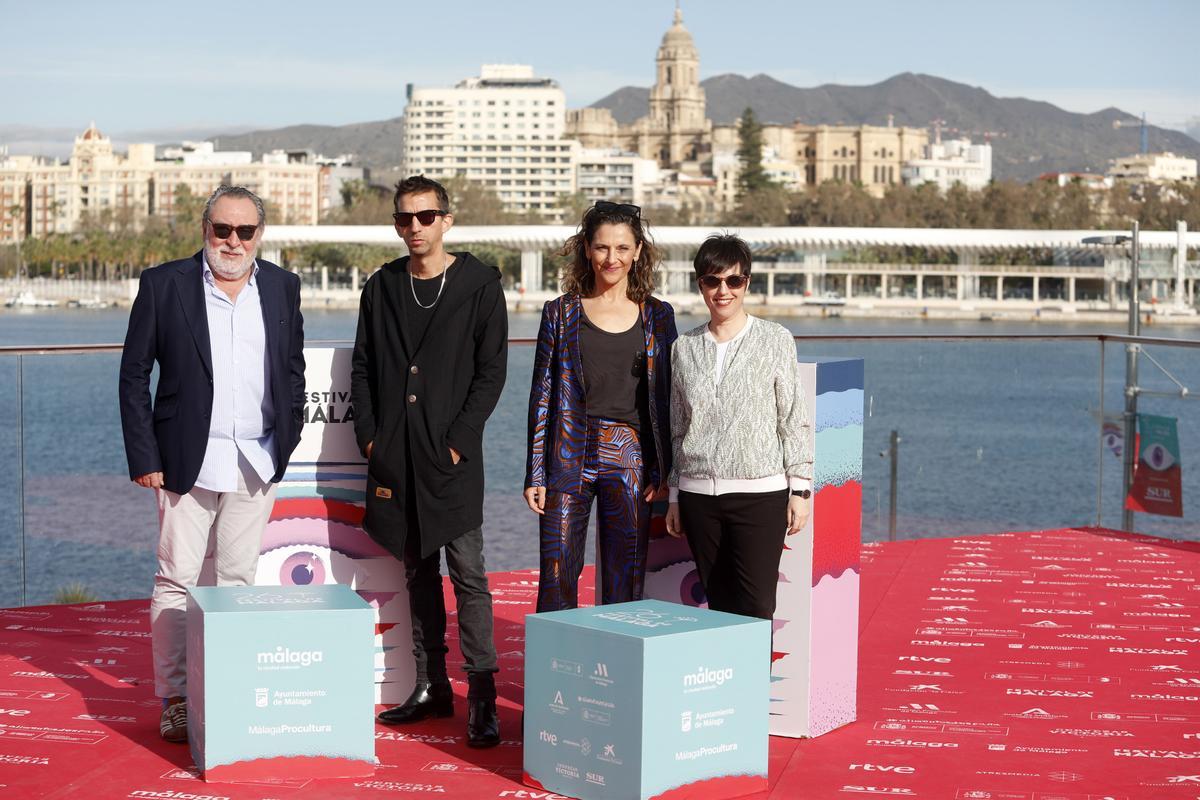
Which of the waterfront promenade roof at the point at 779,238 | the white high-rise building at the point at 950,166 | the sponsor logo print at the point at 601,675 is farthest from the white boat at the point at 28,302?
the white high-rise building at the point at 950,166

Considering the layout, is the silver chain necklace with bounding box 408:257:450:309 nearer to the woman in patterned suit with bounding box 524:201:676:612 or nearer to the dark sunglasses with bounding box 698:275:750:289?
the woman in patterned suit with bounding box 524:201:676:612

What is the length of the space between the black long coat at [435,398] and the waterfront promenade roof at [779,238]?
60444mm

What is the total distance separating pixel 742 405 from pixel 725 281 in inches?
9.8

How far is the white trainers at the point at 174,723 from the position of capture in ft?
10.6

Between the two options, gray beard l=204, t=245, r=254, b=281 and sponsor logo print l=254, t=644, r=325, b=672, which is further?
gray beard l=204, t=245, r=254, b=281

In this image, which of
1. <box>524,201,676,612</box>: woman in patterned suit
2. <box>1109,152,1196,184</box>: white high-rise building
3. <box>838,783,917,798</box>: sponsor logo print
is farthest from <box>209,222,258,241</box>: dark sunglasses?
<box>1109,152,1196,184</box>: white high-rise building

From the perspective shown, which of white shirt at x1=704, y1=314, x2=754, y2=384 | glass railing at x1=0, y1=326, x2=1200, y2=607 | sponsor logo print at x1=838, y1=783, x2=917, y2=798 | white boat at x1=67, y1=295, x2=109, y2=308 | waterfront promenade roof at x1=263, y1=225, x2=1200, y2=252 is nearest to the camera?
sponsor logo print at x1=838, y1=783, x2=917, y2=798

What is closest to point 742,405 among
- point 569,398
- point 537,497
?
point 569,398

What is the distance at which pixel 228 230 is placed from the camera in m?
3.19

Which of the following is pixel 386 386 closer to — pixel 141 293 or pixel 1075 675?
pixel 141 293

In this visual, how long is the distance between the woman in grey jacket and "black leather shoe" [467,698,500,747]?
1.76 ft

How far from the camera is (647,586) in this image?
349cm

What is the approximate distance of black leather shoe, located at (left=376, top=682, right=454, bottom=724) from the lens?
3.41 meters

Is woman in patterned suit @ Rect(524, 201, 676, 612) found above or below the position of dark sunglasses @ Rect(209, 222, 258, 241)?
below
